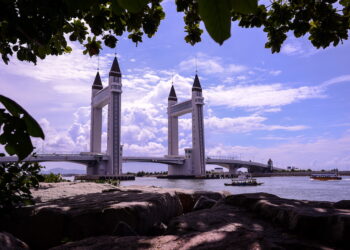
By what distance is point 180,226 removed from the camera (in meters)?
3.36

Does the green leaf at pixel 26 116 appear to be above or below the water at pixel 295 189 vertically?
above

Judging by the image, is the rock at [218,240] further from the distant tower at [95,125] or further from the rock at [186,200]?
the distant tower at [95,125]

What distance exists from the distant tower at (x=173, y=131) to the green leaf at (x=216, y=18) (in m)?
83.5

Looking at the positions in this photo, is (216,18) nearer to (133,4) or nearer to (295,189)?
(133,4)

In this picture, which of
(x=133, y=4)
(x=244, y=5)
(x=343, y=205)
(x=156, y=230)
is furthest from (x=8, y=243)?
(x=343, y=205)

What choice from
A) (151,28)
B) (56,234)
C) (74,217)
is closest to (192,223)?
(74,217)

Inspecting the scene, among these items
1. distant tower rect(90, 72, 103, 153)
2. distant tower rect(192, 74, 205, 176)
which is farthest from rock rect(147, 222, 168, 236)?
distant tower rect(90, 72, 103, 153)

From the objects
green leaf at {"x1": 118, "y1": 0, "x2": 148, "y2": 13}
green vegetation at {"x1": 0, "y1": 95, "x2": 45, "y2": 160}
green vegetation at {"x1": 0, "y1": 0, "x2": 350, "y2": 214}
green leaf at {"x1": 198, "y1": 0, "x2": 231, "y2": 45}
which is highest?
green vegetation at {"x1": 0, "y1": 0, "x2": 350, "y2": 214}

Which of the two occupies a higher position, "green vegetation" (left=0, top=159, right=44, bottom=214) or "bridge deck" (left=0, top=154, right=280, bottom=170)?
"bridge deck" (left=0, top=154, right=280, bottom=170)

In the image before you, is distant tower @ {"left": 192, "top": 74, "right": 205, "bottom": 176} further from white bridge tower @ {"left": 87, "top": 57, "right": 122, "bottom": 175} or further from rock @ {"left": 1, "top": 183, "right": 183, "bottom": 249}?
rock @ {"left": 1, "top": 183, "right": 183, "bottom": 249}

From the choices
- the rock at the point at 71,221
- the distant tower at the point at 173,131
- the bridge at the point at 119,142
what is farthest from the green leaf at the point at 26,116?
the distant tower at the point at 173,131

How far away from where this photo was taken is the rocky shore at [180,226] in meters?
2.54

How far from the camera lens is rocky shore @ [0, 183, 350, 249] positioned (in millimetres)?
2537

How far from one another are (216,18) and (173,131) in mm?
86491
